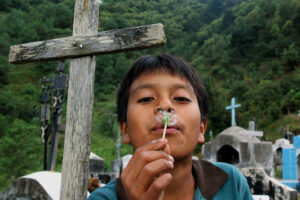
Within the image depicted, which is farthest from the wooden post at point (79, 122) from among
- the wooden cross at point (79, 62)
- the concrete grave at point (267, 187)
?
the concrete grave at point (267, 187)

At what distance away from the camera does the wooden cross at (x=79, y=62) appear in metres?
2.53

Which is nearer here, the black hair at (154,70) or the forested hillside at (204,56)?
the black hair at (154,70)

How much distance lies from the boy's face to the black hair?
0.05 metres

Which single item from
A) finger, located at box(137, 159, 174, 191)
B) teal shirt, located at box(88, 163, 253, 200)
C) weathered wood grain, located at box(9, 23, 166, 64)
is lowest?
teal shirt, located at box(88, 163, 253, 200)

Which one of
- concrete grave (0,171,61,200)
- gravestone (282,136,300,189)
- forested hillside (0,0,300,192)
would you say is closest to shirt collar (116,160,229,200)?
concrete grave (0,171,61,200)

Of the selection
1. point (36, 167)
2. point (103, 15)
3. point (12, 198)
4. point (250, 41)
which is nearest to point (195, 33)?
point (250, 41)

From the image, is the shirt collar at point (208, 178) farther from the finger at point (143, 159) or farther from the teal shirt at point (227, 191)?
the finger at point (143, 159)

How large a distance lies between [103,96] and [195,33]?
2854 cm

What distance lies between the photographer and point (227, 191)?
171 cm

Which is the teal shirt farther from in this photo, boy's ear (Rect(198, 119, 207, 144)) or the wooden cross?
the wooden cross

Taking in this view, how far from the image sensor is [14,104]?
24.6 meters

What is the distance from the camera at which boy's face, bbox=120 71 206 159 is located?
56.6 inches

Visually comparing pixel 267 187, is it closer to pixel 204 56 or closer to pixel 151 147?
pixel 151 147

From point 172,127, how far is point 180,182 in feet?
1.27
